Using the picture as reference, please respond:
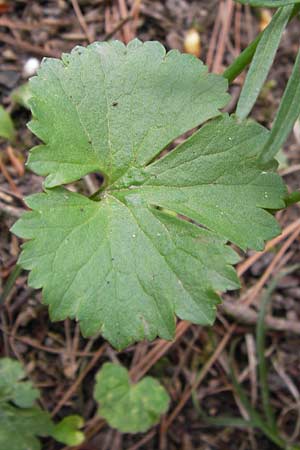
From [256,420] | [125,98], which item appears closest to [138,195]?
[125,98]

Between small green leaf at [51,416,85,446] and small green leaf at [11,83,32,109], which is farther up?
small green leaf at [11,83,32,109]

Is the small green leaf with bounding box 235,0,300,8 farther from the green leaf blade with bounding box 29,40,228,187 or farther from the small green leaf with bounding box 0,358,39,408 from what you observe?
the small green leaf with bounding box 0,358,39,408

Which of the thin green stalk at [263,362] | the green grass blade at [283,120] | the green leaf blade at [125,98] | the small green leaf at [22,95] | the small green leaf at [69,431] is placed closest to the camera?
the green grass blade at [283,120]

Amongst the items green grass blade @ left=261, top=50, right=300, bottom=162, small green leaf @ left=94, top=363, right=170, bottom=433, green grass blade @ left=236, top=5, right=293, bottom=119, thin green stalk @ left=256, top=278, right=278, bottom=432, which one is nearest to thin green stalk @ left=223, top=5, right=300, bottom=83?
green grass blade @ left=236, top=5, right=293, bottom=119

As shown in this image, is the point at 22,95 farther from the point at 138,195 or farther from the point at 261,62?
the point at 261,62

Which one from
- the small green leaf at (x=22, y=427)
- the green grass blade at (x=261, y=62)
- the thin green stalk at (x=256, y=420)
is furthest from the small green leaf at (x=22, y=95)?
the thin green stalk at (x=256, y=420)

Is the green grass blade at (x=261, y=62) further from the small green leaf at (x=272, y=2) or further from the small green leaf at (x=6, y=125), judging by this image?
the small green leaf at (x=6, y=125)
